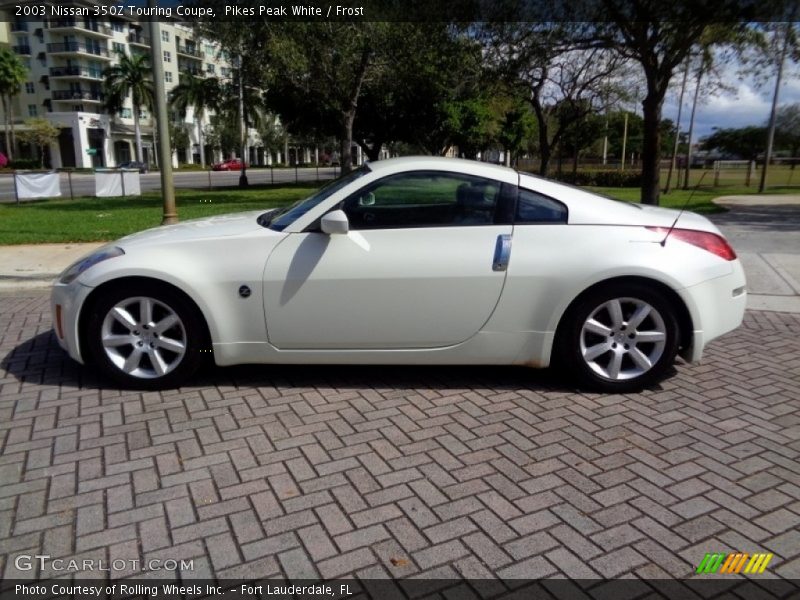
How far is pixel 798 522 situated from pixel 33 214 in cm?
1746

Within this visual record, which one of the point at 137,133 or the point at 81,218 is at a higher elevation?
the point at 137,133

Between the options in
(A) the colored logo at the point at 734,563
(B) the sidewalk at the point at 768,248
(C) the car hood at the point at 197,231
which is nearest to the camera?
(A) the colored logo at the point at 734,563

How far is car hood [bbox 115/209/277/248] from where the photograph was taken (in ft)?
13.5

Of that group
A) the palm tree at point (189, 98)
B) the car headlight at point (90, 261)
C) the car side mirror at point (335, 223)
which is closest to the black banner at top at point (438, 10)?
the car headlight at point (90, 261)

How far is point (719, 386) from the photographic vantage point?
173 inches

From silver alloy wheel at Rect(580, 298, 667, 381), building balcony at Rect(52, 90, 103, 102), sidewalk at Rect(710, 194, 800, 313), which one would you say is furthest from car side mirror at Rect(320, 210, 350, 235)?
building balcony at Rect(52, 90, 103, 102)

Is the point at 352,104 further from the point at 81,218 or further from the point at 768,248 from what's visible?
the point at 768,248

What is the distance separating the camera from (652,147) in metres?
15.2

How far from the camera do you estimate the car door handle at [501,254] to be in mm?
Answer: 3973

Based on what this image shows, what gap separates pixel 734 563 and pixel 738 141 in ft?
245

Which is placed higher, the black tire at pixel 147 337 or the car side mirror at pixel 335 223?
the car side mirror at pixel 335 223

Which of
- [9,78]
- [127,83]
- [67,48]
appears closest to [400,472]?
[9,78]

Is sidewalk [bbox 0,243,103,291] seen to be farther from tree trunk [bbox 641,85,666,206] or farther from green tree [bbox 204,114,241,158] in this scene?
green tree [bbox 204,114,241,158]

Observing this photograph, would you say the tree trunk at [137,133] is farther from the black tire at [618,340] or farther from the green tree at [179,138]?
the black tire at [618,340]
